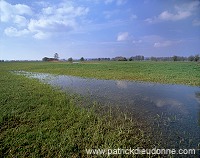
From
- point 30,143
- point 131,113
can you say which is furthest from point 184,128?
point 30,143

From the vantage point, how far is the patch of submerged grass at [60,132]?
15.7ft

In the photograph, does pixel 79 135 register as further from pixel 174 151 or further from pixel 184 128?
pixel 184 128

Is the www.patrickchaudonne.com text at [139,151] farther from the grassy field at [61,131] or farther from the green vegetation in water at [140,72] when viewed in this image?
the green vegetation in water at [140,72]

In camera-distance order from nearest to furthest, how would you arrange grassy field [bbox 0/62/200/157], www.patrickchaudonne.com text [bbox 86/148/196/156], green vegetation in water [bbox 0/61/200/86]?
www.patrickchaudonne.com text [bbox 86/148/196/156], grassy field [bbox 0/62/200/157], green vegetation in water [bbox 0/61/200/86]

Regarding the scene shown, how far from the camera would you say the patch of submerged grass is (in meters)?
4.78

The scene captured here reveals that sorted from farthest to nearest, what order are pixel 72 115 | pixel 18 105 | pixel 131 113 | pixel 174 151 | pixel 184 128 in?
pixel 18 105 < pixel 131 113 < pixel 72 115 < pixel 184 128 < pixel 174 151

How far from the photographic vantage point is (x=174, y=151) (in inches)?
189

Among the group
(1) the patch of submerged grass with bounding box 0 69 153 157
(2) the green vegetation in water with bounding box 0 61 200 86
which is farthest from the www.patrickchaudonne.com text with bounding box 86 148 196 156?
(2) the green vegetation in water with bounding box 0 61 200 86

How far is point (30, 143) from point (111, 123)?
346 centimetres

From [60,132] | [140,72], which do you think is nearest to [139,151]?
[60,132]

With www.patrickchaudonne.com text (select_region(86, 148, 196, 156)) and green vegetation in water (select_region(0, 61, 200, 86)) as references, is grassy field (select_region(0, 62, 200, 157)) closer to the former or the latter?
www.patrickchaudonne.com text (select_region(86, 148, 196, 156))

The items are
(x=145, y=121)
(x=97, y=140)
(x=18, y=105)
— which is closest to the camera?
(x=97, y=140)

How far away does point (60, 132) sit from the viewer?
5809 mm

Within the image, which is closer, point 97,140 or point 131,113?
point 97,140
